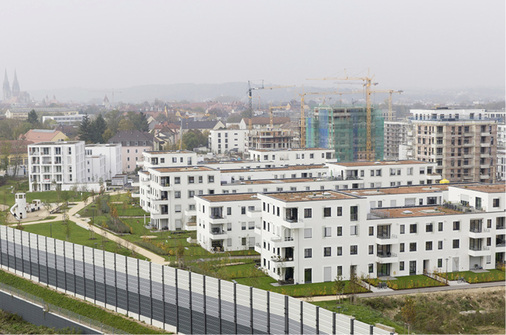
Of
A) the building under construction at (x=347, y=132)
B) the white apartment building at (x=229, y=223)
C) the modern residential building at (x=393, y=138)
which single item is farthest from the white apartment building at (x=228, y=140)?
the white apartment building at (x=229, y=223)

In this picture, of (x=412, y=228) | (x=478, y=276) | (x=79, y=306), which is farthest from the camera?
(x=412, y=228)

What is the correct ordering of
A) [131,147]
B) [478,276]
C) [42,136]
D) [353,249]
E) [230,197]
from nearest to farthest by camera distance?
[353,249] → [478,276] → [230,197] → [131,147] → [42,136]

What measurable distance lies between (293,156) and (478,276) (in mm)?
24263

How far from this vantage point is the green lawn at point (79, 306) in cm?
2052

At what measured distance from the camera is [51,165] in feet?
172

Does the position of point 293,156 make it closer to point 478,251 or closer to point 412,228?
point 412,228

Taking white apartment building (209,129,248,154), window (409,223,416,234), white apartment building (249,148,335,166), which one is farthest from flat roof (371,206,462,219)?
white apartment building (209,129,248,154)

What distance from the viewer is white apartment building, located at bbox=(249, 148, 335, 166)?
162 ft

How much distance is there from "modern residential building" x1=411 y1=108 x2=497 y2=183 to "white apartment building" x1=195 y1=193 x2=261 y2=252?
79.0 ft

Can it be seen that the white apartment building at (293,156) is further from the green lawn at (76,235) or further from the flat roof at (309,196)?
the flat roof at (309,196)

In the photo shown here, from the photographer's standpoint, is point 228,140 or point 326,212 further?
point 228,140

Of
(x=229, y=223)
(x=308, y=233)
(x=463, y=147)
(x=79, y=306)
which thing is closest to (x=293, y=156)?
(x=463, y=147)

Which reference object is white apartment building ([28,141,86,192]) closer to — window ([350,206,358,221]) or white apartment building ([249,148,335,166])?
white apartment building ([249,148,335,166])

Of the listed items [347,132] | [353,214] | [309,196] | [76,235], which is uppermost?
[347,132]
